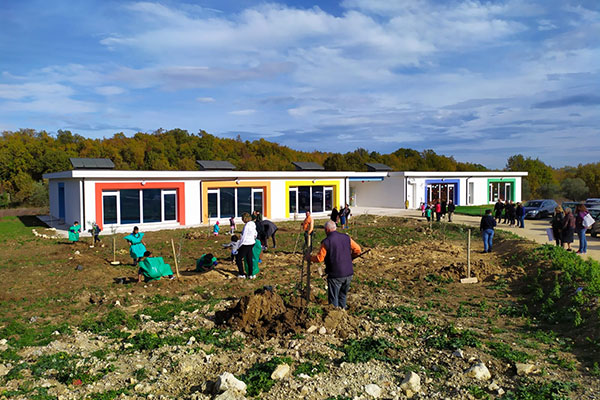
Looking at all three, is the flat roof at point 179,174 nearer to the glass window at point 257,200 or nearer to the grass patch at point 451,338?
the glass window at point 257,200

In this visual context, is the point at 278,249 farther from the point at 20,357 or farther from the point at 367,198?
the point at 367,198

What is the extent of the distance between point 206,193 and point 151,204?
3131 mm

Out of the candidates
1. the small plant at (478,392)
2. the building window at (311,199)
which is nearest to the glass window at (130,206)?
the building window at (311,199)

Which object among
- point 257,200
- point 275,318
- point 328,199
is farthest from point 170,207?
point 275,318

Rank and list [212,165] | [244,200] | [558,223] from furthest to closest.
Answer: [212,165]
[244,200]
[558,223]

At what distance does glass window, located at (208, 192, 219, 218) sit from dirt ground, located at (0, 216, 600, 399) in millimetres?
10138

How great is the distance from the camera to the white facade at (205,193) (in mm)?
21484

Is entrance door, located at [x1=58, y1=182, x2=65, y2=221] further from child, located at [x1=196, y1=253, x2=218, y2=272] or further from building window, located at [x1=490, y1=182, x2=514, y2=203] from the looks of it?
building window, located at [x1=490, y1=182, x2=514, y2=203]

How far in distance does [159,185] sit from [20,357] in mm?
17820

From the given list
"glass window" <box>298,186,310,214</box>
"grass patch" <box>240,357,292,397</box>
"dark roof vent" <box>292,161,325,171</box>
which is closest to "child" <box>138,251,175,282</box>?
"grass patch" <box>240,357,292,397</box>

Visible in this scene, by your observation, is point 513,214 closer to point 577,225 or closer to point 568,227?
point 577,225

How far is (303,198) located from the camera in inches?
1156

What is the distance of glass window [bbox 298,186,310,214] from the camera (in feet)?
95.7

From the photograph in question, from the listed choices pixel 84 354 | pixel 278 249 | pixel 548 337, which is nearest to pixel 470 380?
pixel 548 337
